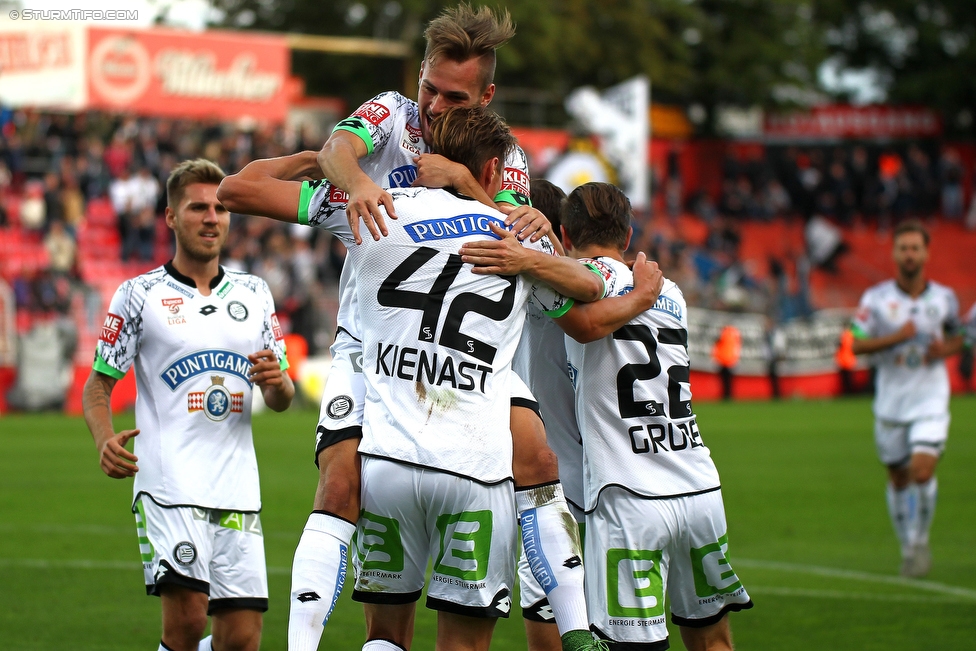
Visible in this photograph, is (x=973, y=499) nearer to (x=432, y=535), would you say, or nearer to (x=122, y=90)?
(x=432, y=535)

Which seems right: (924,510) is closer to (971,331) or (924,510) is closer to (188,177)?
(971,331)

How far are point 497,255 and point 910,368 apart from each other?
261 inches

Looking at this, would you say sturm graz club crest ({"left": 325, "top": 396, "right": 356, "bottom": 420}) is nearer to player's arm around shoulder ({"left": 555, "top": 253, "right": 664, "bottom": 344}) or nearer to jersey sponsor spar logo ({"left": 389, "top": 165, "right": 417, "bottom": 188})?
player's arm around shoulder ({"left": 555, "top": 253, "right": 664, "bottom": 344})

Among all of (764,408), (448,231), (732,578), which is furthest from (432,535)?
(764,408)

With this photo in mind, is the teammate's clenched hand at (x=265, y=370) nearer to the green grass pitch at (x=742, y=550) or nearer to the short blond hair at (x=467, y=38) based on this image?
the short blond hair at (x=467, y=38)

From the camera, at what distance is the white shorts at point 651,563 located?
5078 mm

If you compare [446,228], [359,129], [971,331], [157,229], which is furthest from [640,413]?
[157,229]

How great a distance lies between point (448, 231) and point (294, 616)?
4.71ft

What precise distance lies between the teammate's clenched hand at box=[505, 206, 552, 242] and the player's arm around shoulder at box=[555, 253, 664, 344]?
1.10 ft

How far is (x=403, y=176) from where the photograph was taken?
518 centimetres

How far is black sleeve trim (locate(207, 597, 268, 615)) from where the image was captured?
18.6 ft

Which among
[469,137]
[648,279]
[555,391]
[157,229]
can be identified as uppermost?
[157,229]

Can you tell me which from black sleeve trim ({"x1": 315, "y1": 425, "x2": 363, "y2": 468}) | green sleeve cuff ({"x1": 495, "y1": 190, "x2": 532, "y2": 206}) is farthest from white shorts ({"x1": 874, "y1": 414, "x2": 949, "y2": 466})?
black sleeve trim ({"x1": 315, "y1": 425, "x2": 363, "y2": 468})

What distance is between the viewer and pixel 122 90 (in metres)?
29.3
